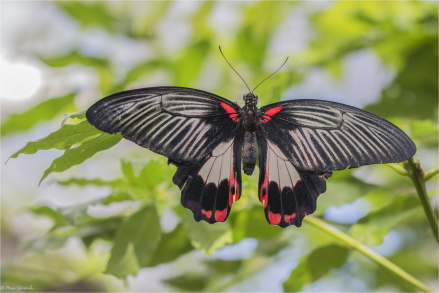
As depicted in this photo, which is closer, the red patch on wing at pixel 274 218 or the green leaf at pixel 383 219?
the red patch on wing at pixel 274 218

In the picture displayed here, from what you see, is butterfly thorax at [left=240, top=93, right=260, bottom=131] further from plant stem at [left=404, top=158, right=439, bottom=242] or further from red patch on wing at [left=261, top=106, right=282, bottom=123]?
plant stem at [left=404, top=158, right=439, bottom=242]

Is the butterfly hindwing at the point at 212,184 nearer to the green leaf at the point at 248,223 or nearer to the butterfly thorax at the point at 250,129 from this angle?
the butterfly thorax at the point at 250,129

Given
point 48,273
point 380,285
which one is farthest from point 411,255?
point 48,273

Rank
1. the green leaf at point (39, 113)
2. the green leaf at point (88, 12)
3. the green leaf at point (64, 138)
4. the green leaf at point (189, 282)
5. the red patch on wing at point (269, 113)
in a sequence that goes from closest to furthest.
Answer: the green leaf at point (64, 138), the red patch on wing at point (269, 113), the green leaf at point (189, 282), the green leaf at point (39, 113), the green leaf at point (88, 12)

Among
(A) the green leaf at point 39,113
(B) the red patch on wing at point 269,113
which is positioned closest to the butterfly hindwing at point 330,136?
(B) the red patch on wing at point 269,113

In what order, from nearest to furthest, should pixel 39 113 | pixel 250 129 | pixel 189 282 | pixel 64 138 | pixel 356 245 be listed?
pixel 64 138 < pixel 250 129 < pixel 356 245 < pixel 189 282 < pixel 39 113

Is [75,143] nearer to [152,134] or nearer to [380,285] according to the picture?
[152,134]

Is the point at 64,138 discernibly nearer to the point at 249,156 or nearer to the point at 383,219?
the point at 249,156

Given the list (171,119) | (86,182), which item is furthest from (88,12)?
(171,119)
